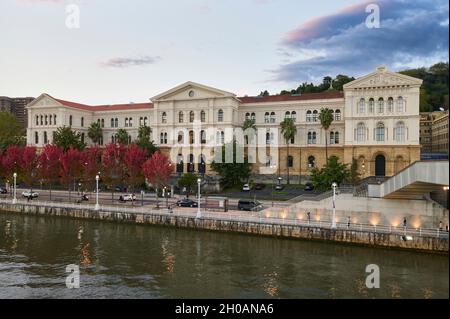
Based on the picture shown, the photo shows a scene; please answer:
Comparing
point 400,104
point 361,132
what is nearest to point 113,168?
point 361,132

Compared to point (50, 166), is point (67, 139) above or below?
above

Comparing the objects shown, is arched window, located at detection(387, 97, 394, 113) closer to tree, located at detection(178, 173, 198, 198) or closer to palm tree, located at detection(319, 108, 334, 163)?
palm tree, located at detection(319, 108, 334, 163)

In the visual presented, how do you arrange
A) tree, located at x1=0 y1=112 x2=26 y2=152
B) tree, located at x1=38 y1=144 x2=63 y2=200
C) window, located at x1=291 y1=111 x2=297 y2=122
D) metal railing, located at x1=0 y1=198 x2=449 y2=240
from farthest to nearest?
tree, located at x1=0 y1=112 x2=26 y2=152, window, located at x1=291 y1=111 x2=297 y2=122, tree, located at x1=38 y1=144 x2=63 y2=200, metal railing, located at x1=0 y1=198 x2=449 y2=240

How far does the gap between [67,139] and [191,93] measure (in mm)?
27978

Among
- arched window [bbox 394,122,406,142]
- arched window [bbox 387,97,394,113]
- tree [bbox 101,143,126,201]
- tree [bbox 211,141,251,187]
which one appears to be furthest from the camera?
tree [bbox 211,141,251,187]

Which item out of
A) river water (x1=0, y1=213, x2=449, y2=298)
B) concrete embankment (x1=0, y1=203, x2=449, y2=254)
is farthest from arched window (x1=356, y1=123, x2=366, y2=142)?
river water (x1=0, y1=213, x2=449, y2=298)

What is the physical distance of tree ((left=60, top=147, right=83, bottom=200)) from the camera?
62.7 meters

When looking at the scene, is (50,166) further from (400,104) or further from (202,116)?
(400,104)

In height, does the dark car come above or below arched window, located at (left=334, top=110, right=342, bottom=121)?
below

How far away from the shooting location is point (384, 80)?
64938 mm

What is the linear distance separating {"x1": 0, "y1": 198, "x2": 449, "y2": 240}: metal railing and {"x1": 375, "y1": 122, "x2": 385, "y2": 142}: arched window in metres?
32.9

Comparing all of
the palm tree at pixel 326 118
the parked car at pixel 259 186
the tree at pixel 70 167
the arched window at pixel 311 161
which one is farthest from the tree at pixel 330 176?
the tree at pixel 70 167
